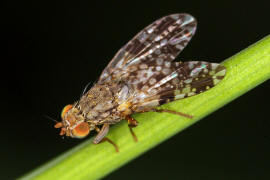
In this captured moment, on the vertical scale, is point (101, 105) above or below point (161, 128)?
above

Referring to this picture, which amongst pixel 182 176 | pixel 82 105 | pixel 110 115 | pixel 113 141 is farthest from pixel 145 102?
pixel 182 176

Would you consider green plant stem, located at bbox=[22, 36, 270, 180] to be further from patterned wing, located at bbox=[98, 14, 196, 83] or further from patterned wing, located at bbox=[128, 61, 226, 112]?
patterned wing, located at bbox=[98, 14, 196, 83]

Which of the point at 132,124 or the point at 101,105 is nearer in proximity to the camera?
the point at 132,124

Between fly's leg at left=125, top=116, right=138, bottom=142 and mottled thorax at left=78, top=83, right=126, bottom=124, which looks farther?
mottled thorax at left=78, top=83, right=126, bottom=124

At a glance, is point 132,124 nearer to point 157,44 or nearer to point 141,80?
point 141,80

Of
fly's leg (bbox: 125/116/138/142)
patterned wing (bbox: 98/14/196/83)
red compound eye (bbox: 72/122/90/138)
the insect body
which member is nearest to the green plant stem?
fly's leg (bbox: 125/116/138/142)

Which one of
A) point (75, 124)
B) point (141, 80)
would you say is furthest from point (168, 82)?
point (75, 124)
